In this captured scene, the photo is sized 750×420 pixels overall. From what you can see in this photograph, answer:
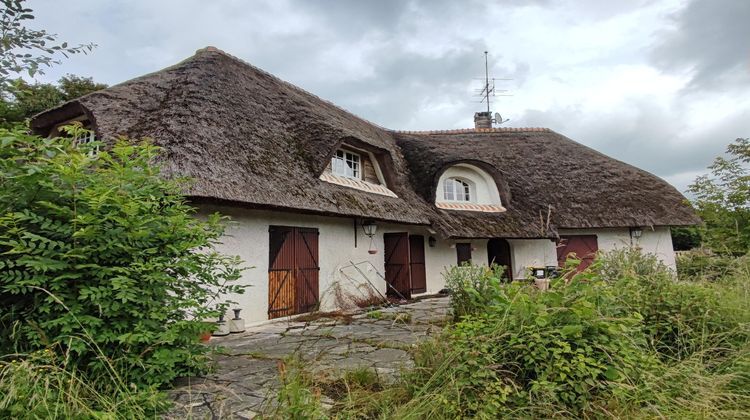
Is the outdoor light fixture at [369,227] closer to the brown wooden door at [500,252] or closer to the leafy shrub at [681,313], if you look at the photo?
the leafy shrub at [681,313]

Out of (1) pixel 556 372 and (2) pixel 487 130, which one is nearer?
(1) pixel 556 372

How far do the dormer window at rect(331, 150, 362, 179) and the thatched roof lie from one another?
468mm

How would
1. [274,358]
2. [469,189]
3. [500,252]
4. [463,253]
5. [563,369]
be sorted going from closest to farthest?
1. [563,369]
2. [274,358]
3. [463,253]
4. [469,189]
5. [500,252]

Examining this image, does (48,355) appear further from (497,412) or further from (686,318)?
(686,318)

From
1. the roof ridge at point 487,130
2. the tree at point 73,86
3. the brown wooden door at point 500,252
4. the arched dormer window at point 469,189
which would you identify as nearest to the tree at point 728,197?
the arched dormer window at point 469,189

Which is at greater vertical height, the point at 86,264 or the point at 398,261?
the point at 86,264

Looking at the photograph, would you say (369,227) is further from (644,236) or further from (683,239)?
(683,239)

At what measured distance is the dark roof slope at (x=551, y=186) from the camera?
1152cm

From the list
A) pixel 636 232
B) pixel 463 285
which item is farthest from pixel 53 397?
pixel 636 232

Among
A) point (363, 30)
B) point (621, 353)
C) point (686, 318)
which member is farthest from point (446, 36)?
point (621, 353)

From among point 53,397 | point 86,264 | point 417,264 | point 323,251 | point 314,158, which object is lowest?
point 53,397

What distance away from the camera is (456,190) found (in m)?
12.2

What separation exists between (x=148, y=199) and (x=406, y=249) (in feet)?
22.9

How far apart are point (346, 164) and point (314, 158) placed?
1.56m
